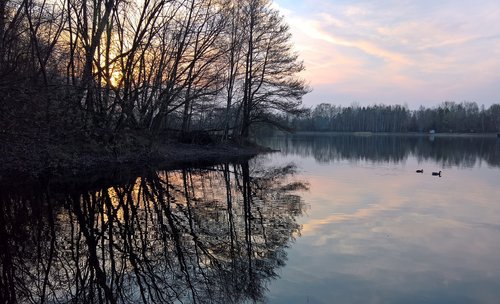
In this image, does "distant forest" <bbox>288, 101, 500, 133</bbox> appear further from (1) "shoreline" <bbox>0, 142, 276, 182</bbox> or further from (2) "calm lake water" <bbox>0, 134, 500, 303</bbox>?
(2) "calm lake water" <bbox>0, 134, 500, 303</bbox>

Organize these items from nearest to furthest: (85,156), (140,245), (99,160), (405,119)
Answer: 1. (140,245)
2. (85,156)
3. (99,160)
4. (405,119)

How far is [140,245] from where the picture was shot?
7727mm

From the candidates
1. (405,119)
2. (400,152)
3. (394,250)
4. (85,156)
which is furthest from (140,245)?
(405,119)

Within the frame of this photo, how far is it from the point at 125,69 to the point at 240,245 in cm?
1854

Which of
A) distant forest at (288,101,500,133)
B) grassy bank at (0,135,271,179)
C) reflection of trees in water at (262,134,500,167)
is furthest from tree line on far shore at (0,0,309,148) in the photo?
distant forest at (288,101,500,133)

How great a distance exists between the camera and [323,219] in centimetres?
1049

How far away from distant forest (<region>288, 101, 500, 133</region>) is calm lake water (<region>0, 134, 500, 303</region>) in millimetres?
129063

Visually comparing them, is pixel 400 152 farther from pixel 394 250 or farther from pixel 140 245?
pixel 140 245

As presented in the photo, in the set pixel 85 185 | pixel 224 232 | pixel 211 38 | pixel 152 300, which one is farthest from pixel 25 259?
pixel 211 38

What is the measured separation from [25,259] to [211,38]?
→ 23522 mm

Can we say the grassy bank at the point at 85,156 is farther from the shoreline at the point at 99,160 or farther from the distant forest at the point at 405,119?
the distant forest at the point at 405,119

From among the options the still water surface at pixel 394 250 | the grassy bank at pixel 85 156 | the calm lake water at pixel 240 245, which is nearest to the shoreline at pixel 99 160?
Result: the grassy bank at pixel 85 156

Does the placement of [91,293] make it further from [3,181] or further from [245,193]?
[3,181]

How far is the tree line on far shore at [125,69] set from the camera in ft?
56.6
